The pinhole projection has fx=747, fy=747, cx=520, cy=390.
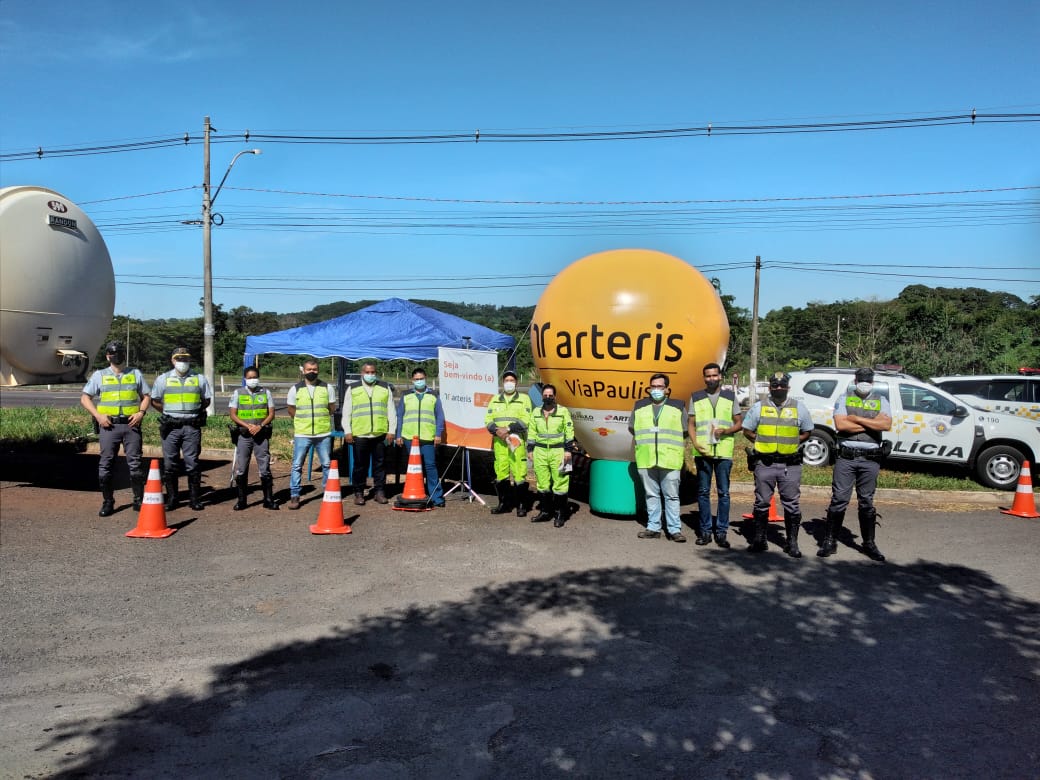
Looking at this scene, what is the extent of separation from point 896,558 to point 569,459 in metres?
3.47

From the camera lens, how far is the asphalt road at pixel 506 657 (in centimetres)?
367

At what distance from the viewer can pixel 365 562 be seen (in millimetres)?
6996

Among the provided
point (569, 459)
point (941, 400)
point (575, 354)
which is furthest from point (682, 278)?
point (941, 400)

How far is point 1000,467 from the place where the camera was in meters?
11.5

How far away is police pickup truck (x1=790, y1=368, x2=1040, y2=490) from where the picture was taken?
450 inches

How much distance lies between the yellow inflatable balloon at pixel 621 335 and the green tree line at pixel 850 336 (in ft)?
26.5

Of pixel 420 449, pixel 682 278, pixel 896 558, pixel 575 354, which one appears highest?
pixel 682 278

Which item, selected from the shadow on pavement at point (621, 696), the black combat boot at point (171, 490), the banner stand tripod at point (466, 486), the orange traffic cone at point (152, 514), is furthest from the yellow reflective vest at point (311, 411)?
the shadow on pavement at point (621, 696)

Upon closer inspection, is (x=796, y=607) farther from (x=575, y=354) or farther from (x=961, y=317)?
(x=961, y=317)

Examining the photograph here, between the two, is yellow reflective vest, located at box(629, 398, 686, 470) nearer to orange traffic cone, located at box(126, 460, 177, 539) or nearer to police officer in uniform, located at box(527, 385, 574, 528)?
police officer in uniform, located at box(527, 385, 574, 528)

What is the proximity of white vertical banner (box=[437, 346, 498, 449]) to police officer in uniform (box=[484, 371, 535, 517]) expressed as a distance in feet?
2.20

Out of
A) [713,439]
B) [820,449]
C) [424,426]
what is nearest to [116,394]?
[424,426]

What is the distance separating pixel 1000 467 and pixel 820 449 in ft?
8.50

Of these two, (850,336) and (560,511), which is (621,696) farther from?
(850,336)
